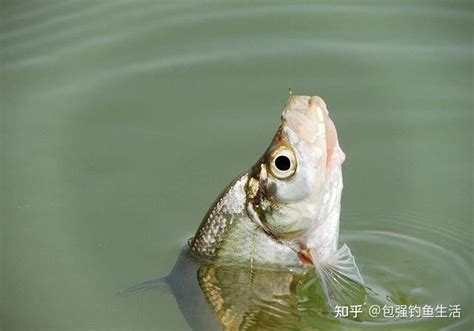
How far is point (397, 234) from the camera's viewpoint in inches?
181

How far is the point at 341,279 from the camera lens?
12.7ft

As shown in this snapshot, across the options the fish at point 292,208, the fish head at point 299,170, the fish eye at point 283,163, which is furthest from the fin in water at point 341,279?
the fish eye at point 283,163

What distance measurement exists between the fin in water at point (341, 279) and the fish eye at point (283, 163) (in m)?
0.41

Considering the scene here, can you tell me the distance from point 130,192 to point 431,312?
1762 millimetres

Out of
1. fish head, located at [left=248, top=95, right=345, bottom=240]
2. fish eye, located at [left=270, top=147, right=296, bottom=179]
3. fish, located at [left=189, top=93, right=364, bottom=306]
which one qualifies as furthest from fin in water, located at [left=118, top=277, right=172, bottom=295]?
fish eye, located at [left=270, top=147, right=296, bottom=179]

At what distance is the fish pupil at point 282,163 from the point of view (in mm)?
3559

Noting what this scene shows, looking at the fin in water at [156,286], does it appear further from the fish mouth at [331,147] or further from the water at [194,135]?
the fish mouth at [331,147]

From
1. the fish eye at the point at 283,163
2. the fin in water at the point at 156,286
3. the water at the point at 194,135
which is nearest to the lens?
the fish eye at the point at 283,163

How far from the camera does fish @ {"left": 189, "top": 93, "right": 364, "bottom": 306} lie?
140 inches

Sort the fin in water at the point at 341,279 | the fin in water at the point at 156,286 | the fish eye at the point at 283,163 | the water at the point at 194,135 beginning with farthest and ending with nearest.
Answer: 1. the water at the point at 194,135
2. the fin in water at the point at 156,286
3. the fin in water at the point at 341,279
4. the fish eye at the point at 283,163

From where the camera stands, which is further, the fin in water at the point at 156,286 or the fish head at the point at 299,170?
the fin in water at the point at 156,286

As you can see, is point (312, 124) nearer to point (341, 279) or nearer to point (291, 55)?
point (341, 279)

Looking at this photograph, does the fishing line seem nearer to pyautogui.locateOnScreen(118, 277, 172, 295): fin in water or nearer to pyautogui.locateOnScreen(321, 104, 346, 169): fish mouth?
pyautogui.locateOnScreen(118, 277, 172, 295): fin in water

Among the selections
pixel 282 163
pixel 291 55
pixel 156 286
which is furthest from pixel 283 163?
pixel 291 55
